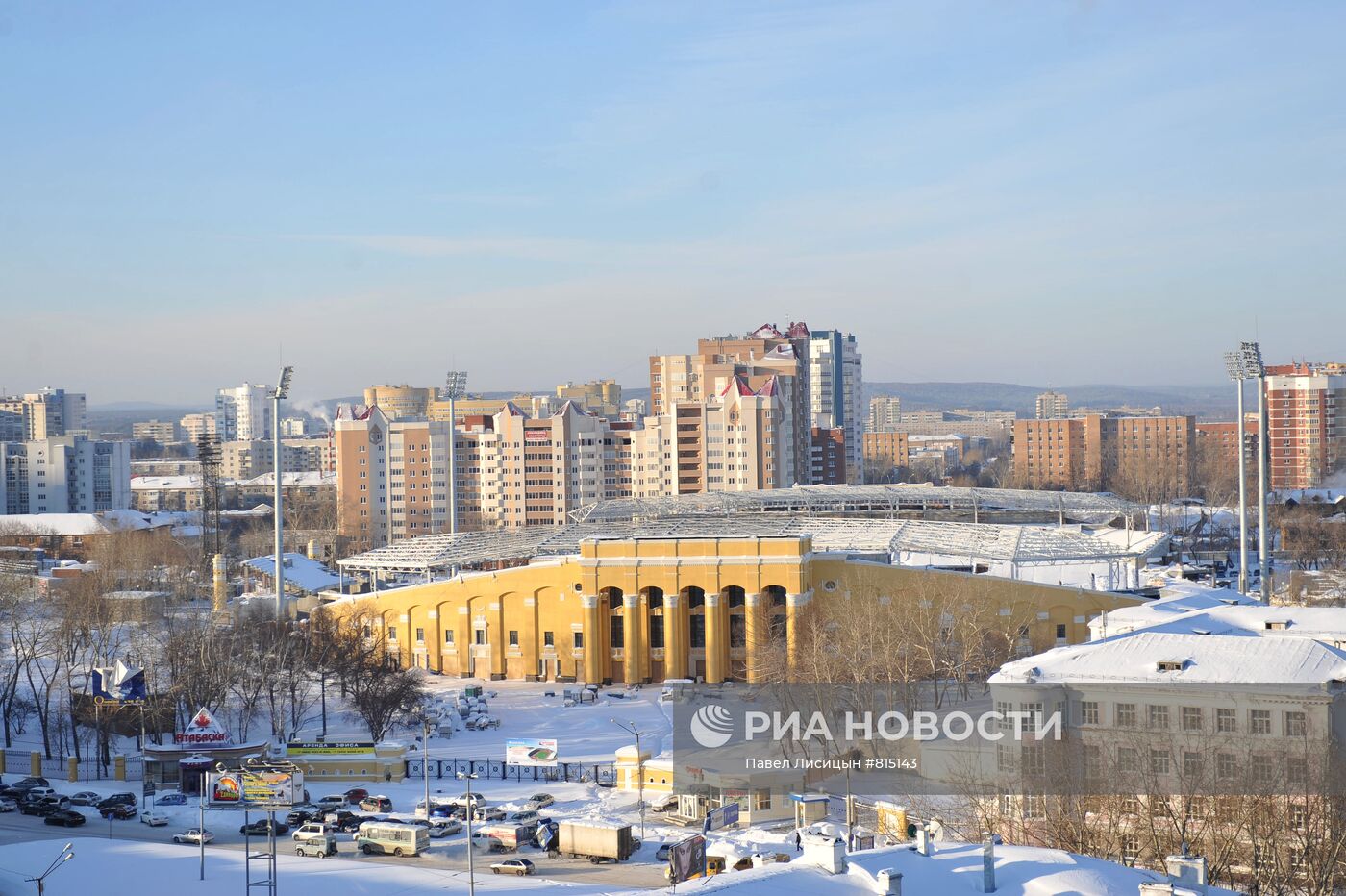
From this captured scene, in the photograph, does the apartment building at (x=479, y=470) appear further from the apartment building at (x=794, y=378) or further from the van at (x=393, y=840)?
the van at (x=393, y=840)

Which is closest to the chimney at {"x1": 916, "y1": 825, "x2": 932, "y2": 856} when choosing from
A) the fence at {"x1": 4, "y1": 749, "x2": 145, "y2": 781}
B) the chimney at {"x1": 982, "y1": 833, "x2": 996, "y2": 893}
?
the chimney at {"x1": 982, "y1": 833, "x2": 996, "y2": 893}

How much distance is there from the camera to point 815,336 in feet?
604

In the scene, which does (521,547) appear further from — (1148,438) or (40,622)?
(1148,438)

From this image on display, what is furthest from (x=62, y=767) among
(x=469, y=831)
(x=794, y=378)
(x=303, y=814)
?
(x=794, y=378)

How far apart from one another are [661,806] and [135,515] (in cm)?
9222

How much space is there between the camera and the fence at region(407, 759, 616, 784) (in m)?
41.9

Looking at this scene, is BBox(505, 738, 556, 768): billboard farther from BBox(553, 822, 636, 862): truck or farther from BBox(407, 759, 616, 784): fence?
BBox(553, 822, 636, 862): truck

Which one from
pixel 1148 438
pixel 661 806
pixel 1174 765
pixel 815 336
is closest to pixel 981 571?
pixel 661 806

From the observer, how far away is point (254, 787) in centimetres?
3597

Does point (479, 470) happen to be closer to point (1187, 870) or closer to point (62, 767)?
point (62, 767)

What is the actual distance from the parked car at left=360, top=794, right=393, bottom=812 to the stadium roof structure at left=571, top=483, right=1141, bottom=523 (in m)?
34.5

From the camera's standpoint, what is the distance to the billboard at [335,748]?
42125 millimetres

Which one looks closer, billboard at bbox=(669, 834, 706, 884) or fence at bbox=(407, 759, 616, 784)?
billboard at bbox=(669, 834, 706, 884)

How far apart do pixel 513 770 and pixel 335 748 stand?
192 inches
